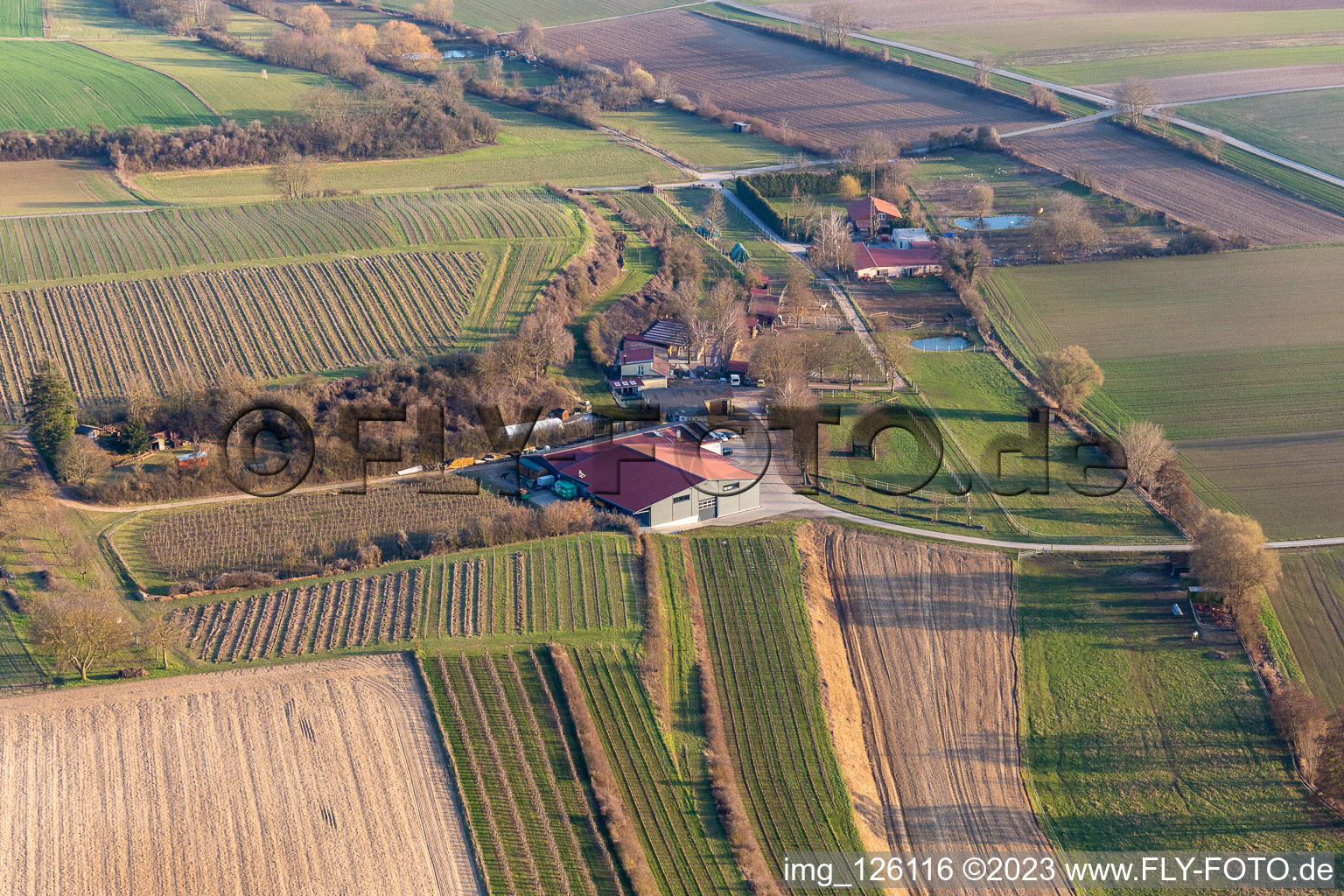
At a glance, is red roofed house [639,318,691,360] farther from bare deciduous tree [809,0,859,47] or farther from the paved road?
bare deciduous tree [809,0,859,47]

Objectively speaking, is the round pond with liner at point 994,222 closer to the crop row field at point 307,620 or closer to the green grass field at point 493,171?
the green grass field at point 493,171

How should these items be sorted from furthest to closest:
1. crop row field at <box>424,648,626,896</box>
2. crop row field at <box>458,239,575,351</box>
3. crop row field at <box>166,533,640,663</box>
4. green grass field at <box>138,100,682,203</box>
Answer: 1. green grass field at <box>138,100,682,203</box>
2. crop row field at <box>458,239,575,351</box>
3. crop row field at <box>166,533,640,663</box>
4. crop row field at <box>424,648,626,896</box>

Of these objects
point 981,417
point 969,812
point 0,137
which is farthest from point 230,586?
point 0,137

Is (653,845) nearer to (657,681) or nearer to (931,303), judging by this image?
(657,681)

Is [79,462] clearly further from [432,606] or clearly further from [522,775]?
[522,775]

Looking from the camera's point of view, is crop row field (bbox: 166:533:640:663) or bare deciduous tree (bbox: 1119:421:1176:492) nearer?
crop row field (bbox: 166:533:640:663)

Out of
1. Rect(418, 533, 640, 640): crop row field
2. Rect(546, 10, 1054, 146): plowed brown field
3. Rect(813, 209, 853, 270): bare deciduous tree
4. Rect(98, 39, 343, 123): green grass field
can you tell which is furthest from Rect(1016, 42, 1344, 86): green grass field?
Rect(418, 533, 640, 640): crop row field
